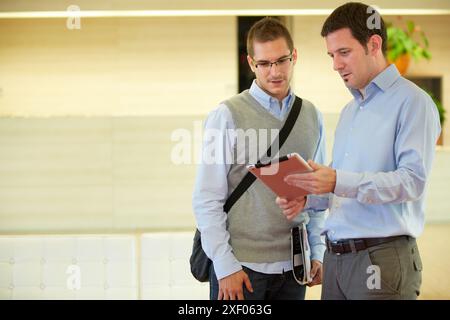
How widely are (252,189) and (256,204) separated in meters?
0.04

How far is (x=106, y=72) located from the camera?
2260mm

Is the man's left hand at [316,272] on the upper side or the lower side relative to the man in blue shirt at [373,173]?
lower

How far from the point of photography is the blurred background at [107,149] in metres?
1.83

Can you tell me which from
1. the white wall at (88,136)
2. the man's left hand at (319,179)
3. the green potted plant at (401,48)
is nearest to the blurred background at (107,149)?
the white wall at (88,136)

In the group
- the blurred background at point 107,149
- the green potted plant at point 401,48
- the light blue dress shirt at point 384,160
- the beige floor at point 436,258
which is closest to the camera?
the light blue dress shirt at point 384,160

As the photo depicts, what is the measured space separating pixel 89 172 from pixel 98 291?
42 cm

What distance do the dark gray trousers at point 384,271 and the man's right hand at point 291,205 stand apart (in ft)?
0.46

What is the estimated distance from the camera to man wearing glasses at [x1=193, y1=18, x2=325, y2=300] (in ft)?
4.42

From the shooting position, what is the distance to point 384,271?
3.80ft

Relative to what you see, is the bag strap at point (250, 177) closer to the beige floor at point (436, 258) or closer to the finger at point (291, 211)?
the finger at point (291, 211)

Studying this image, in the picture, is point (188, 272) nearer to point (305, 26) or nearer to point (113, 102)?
point (113, 102)

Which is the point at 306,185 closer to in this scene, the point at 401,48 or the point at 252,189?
the point at 252,189

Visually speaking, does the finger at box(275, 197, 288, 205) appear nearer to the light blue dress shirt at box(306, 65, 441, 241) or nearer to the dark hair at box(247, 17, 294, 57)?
the light blue dress shirt at box(306, 65, 441, 241)

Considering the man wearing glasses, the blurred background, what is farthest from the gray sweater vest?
the blurred background
